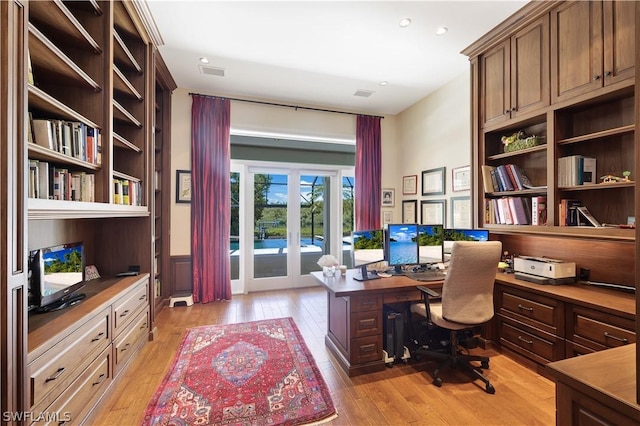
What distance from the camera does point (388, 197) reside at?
5059 mm

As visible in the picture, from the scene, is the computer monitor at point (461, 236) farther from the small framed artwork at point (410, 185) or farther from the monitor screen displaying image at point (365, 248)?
the small framed artwork at point (410, 185)

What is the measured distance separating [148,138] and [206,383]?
2.39 meters

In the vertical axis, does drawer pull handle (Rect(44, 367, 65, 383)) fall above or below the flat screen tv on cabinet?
below

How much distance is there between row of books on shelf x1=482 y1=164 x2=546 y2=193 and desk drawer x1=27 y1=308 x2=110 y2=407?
371 centimetres

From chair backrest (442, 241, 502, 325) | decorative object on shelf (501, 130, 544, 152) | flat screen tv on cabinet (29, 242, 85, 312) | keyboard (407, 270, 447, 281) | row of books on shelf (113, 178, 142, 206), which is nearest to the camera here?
flat screen tv on cabinet (29, 242, 85, 312)

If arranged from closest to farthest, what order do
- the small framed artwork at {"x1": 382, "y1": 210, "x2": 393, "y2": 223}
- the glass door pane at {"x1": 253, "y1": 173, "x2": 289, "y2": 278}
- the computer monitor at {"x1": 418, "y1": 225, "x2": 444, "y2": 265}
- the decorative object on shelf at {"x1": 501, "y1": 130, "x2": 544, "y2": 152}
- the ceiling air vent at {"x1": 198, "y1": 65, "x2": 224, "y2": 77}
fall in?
1. the decorative object on shelf at {"x1": 501, "y1": 130, "x2": 544, "y2": 152}
2. the computer monitor at {"x1": 418, "y1": 225, "x2": 444, "y2": 265}
3. the ceiling air vent at {"x1": 198, "y1": 65, "x2": 224, "y2": 77}
4. the glass door pane at {"x1": 253, "y1": 173, "x2": 289, "y2": 278}
5. the small framed artwork at {"x1": 382, "y1": 210, "x2": 393, "y2": 223}

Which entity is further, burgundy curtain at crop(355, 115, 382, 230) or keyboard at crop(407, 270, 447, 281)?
burgundy curtain at crop(355, 115, 382, 230)

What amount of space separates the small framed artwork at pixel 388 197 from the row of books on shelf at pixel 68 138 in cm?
410

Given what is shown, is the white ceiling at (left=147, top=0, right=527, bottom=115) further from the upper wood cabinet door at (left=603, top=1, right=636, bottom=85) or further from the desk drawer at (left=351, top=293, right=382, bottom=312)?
the desk drawer at (left=351, top=293, right=382, bottom=312)

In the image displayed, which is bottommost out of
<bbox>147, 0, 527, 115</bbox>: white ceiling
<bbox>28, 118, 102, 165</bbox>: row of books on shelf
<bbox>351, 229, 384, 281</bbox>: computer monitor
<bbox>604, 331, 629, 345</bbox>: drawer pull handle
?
<bbox>604, 331, 629, 345</bbox>: drawer pull handle

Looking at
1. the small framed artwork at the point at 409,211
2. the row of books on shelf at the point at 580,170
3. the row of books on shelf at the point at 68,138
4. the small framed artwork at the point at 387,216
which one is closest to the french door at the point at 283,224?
the small framed artwork at the point at 387,216

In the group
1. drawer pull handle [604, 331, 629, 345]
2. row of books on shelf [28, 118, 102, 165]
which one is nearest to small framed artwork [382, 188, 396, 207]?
drawer pull handle [604, 331, 629, 345]

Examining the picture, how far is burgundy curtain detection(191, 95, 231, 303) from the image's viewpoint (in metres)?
4.12

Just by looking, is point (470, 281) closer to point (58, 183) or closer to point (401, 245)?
point (401, 245)
